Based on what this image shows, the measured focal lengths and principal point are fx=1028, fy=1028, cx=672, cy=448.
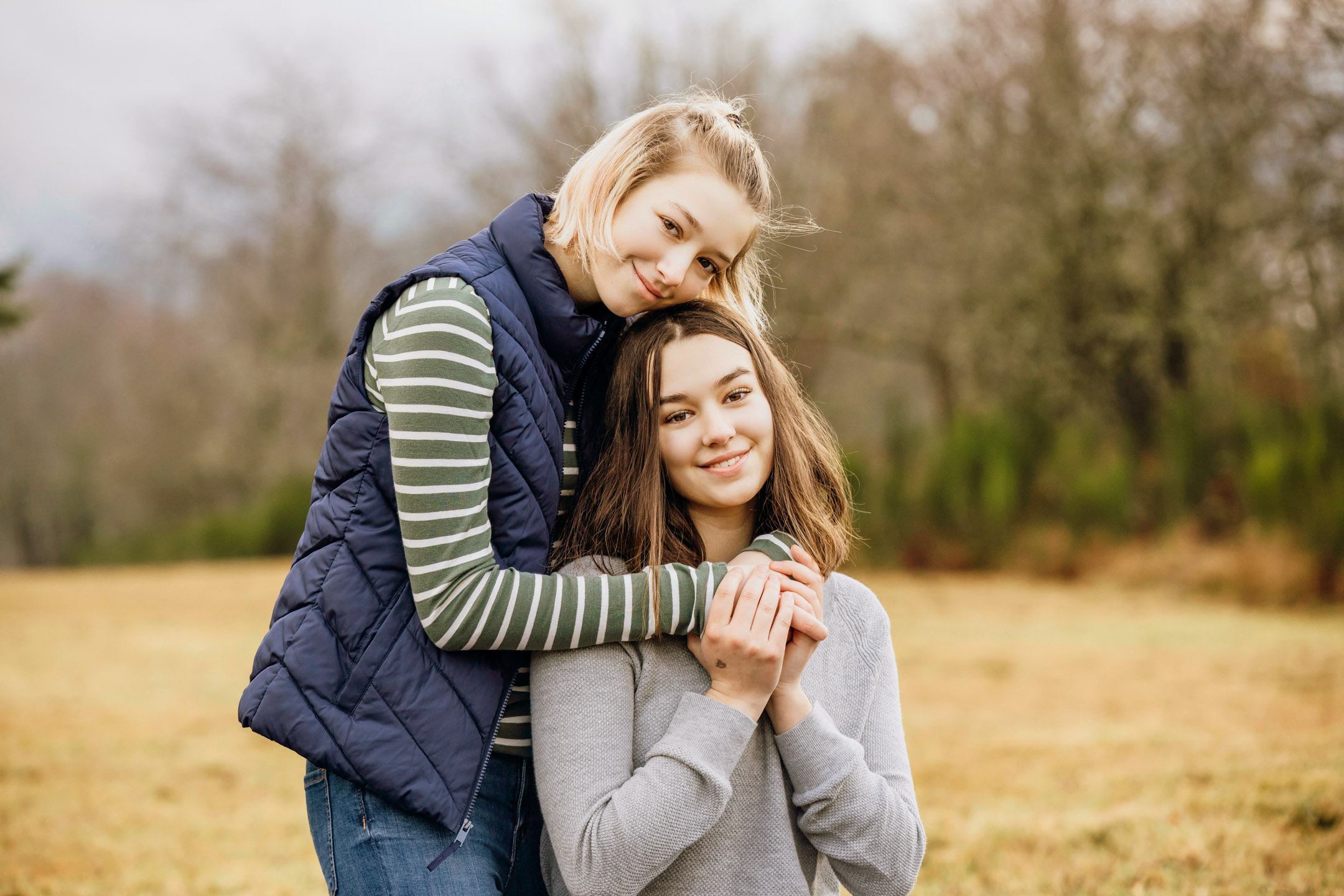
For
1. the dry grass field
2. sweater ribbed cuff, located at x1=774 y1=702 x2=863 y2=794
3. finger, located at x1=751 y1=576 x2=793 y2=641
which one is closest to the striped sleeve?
finger, located at x1=751 y1=576 x2=793 y2=641

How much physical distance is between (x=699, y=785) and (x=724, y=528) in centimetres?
53

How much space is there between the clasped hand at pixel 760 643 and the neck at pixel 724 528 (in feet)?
0.79

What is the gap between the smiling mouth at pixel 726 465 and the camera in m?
1.77

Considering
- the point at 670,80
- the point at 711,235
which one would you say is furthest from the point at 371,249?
the point at 711,235

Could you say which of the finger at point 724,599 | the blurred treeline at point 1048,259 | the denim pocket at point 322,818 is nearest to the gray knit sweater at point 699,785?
the finger at point 724,599

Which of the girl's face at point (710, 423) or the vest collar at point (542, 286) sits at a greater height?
the vest collar at point (542, 286)

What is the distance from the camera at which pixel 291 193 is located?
18.1m

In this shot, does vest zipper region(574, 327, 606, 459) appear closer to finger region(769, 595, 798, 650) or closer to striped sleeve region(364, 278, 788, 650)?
striped sleeve region(364, 278, 788, 650)

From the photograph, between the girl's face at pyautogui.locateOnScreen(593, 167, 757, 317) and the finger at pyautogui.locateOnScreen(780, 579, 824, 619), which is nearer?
the finger at pyautogui.locateOnScreen(780, 579, 824, 619)

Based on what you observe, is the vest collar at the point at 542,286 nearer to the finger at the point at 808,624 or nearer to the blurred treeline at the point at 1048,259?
the finger at the point at 808,624

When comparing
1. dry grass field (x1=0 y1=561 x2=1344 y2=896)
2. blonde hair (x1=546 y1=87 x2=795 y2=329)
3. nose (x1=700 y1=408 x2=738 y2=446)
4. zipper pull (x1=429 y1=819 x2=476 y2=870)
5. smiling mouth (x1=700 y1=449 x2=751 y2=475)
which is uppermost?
blonde hair (x1=546 y1=87 x2=795 y2=329)

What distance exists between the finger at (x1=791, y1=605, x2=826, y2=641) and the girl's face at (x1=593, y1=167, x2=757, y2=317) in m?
0.60

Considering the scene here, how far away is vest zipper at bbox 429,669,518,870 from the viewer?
62.4 inches

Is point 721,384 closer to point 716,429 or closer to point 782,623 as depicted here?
point 716,429
